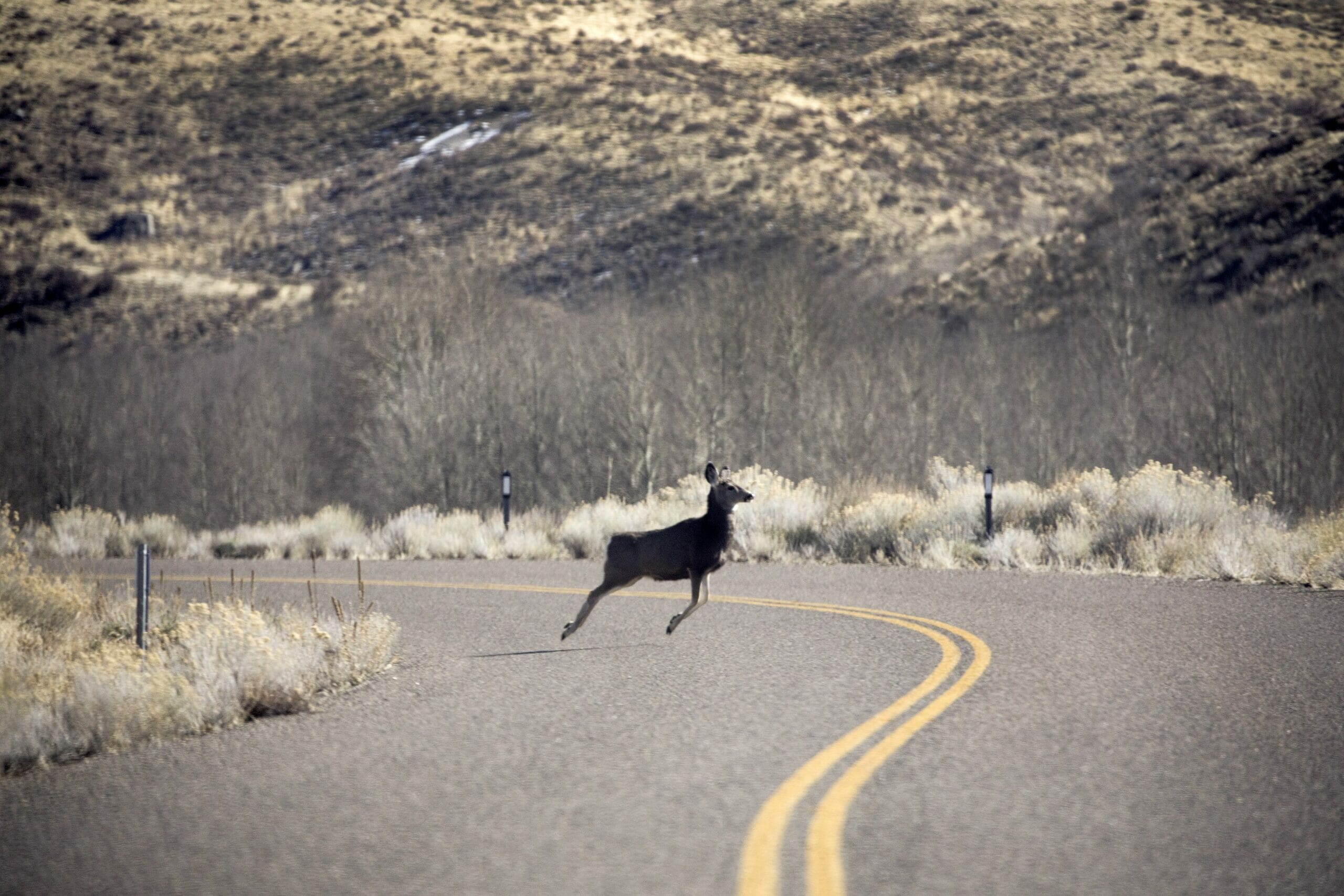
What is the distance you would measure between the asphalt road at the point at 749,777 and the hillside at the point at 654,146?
132 feet

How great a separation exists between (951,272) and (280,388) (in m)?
30.9

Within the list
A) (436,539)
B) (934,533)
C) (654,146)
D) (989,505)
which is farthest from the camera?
(654,146)

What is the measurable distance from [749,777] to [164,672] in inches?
168

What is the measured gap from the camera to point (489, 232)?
229 feet

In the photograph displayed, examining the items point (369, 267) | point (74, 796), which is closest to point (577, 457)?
point (369, 267)

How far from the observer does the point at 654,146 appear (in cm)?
7694

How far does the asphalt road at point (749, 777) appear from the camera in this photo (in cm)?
509

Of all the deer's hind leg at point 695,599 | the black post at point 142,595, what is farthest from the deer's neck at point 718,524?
the black post at point 142,595

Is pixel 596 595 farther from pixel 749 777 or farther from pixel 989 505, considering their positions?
pixel 989 505

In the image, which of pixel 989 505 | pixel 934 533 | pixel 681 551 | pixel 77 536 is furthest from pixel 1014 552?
pixel 77 536

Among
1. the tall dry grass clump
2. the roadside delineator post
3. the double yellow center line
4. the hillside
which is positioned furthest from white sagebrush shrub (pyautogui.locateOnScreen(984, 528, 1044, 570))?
the hillside

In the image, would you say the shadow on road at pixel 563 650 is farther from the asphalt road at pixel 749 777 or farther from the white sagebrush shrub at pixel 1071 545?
the white sagebrush shrub at pixel 1071 545

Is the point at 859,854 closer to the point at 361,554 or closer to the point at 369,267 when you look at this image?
the point at 361,554

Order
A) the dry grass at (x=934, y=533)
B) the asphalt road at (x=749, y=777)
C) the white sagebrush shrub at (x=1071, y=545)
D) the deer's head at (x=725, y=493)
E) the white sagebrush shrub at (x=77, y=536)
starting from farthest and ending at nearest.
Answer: the white sagebrush shrub at (x=77, y=536) < the white sagebrush shrub at (x=1071, y=545) < the dry grass at (x=934, y=533) < the deer's head at (x=725, y=493) < the asphalt road at (x=749, y=777)
